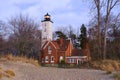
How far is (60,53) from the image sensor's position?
72000mm

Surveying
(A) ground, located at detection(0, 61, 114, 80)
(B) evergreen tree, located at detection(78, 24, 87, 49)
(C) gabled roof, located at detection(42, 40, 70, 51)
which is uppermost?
(B) evergreen tree, located at detection(78, 24, 87, 49)

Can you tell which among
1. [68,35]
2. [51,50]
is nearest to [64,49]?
[51,50]

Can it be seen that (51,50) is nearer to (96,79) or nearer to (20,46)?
(20,46)

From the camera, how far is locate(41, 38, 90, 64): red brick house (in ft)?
234

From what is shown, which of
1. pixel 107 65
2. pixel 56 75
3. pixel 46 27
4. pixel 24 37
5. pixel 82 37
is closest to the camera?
pixel 56 75

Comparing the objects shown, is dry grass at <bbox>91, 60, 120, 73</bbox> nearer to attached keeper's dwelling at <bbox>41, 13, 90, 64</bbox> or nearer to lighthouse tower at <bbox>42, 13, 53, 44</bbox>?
attached keeper's dwelling at <bbox>41, 13, 90, 64</bbox>

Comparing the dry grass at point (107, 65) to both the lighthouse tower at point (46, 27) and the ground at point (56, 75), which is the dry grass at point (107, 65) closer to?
the ground at point (56, 75)

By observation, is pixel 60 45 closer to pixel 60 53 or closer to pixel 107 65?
pixel 60 53

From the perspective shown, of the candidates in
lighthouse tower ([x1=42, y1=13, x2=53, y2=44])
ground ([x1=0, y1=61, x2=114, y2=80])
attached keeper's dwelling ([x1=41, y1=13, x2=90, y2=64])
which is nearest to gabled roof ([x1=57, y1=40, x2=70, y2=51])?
attached keeper's dwelling ([x1=41, y1=13, x2=90, y2=64])

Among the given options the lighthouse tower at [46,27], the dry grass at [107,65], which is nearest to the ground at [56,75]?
the dry grass at [107,65]

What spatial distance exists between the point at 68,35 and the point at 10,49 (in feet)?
102

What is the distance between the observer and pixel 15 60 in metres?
33.1

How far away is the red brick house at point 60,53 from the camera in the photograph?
234 feet

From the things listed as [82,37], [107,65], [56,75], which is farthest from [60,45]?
[56,75]
